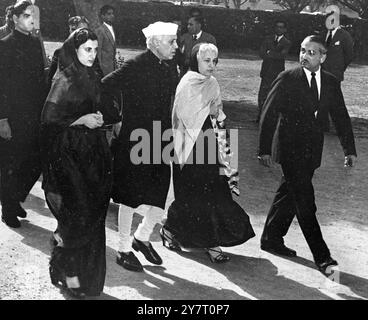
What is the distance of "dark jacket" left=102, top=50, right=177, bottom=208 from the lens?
5.60 metres

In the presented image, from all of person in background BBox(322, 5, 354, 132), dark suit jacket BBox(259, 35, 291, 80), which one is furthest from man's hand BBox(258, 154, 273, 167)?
dark suit jacket BBox(259, 35, 291, 80)

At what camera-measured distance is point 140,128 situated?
5621 millimetres

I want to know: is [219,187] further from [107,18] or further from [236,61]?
[236,61]

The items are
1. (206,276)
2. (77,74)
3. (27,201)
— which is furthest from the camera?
(27,201)

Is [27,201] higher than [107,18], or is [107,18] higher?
[107,18]

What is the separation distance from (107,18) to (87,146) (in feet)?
21.4

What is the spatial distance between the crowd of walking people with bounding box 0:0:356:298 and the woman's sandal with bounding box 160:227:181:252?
0.04ft

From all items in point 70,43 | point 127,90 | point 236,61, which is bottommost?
point 236,61

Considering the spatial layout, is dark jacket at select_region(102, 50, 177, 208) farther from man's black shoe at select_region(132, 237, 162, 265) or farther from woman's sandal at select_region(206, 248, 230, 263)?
woman's sandal at select_region(206, 248, 230, 263)

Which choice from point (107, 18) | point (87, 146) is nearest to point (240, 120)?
point (107, 18)

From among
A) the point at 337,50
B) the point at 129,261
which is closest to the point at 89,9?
the point at 337,50

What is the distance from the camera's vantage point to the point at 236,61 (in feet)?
82.9

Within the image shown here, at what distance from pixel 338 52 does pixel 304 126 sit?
6663 mm

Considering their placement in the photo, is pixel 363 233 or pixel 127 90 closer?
pixel 127 90
